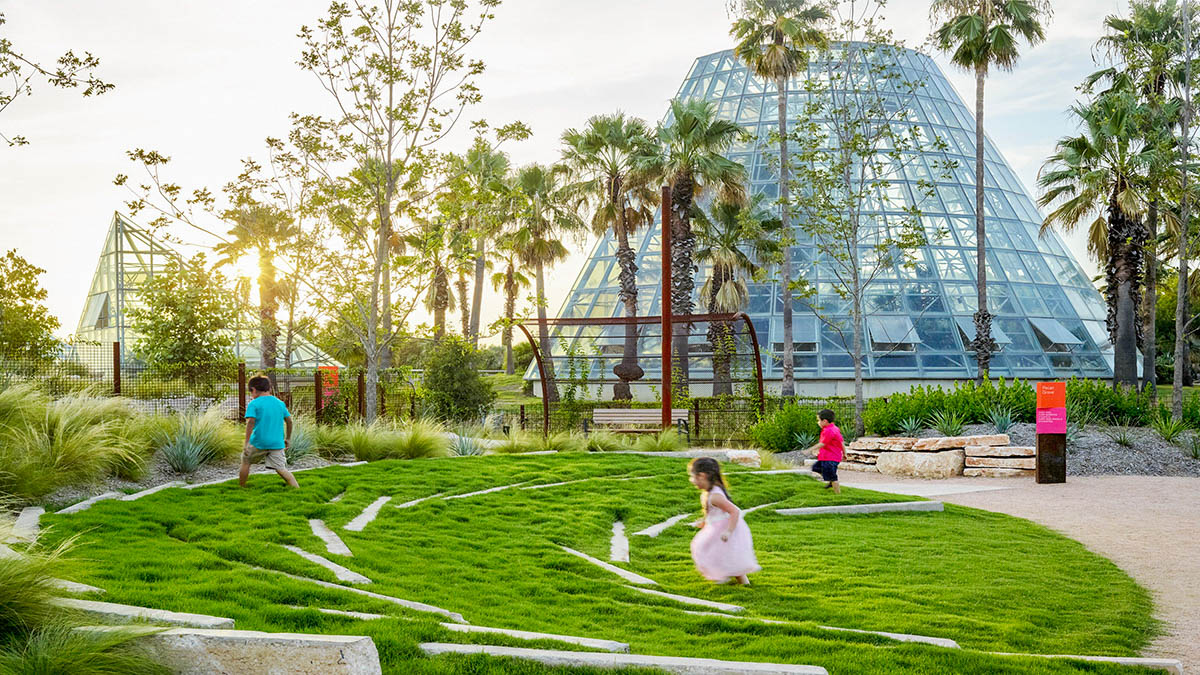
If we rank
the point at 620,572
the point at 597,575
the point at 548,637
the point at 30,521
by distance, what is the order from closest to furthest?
the point at 548,637
the point at 597,575
the point at 620,572
the point at 30,521

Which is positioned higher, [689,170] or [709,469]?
[689,170]

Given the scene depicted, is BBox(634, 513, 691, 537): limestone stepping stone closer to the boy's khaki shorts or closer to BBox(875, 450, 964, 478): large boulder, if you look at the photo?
the boy's khaki shorts

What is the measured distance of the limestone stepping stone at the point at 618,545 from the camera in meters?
9.27

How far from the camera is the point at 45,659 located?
14.9 feet

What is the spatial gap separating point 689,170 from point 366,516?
919 inches

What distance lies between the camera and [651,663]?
488cm

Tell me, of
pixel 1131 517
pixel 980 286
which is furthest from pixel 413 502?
pixel 980 286

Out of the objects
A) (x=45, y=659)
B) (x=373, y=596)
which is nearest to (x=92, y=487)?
Result: (x=373, y=596)

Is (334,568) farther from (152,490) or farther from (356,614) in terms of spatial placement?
(152,490)

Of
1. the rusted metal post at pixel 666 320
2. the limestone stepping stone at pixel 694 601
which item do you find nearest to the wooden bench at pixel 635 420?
the rusted metal post at pixel 666 320

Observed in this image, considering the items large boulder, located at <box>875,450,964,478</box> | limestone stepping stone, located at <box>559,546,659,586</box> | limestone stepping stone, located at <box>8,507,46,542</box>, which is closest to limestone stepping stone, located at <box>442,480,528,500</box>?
limestone stepping stone, located at <box>559,546,659,586</box>

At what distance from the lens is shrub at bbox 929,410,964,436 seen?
19578 mm

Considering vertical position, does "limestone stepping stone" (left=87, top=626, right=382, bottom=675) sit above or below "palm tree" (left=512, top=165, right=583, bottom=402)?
below

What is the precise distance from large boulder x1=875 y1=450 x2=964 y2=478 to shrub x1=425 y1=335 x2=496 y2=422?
10.9 metres
